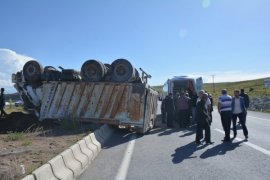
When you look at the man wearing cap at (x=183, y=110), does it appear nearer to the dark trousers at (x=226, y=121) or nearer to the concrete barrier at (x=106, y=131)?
the concrete barrier at (x=106, y=131)

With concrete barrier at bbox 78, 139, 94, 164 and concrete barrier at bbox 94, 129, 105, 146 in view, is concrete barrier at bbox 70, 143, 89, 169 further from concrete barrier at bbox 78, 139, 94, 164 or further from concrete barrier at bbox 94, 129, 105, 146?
concrete barrier at bbox 94, 129, 105, 146

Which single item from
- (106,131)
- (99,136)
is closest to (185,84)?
(106,131)

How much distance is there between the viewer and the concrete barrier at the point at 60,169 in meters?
6.64

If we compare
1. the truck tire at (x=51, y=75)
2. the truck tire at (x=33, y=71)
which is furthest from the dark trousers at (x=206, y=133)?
the truck tire at (x=33, y=71)

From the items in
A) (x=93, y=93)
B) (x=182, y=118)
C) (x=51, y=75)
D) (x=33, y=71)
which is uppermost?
(x=33, y=71)

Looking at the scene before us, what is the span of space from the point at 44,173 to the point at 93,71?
9.99m

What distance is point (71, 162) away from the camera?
25.7 ft

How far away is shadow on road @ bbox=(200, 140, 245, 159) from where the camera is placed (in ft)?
32.8

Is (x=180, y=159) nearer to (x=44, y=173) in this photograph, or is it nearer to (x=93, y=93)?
(x=44, y=173)

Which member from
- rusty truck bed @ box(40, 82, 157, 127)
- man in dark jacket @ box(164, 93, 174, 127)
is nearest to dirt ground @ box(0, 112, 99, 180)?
rusty truck bed @ box(40, 82, 157, 127)

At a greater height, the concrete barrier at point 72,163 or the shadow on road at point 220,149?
the concrete barrier at point 72,163

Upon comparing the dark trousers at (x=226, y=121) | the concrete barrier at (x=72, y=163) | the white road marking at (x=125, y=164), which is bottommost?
the white road marking at (x=125, y=164)

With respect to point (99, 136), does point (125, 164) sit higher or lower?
lower

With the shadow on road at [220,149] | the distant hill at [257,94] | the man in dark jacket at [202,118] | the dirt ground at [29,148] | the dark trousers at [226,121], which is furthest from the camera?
the distant hill at [257,94]
